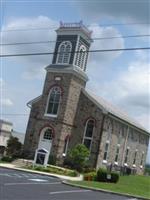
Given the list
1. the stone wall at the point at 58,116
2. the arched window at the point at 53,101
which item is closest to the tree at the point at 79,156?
the stone wall at the point at 58,116

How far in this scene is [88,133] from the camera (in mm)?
47750

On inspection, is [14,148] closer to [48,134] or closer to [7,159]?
[7,159]

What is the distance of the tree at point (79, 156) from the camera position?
143 feet

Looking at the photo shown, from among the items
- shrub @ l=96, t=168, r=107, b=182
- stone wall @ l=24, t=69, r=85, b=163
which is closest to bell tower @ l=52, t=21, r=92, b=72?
stone wall @ l=24, t=69, r=85, b=163

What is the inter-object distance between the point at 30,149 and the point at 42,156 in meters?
4.62

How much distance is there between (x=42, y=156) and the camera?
43156 mm

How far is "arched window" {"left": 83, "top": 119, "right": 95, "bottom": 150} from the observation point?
4756 cm

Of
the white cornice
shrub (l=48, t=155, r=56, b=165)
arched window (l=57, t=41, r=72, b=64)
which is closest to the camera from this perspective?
shrub (l=48, t=155, r=56, b=165)

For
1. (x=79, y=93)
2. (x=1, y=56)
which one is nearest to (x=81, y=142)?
(x=79, y=93)

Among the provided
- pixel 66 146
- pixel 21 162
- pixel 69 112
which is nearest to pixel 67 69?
pixel 69 112

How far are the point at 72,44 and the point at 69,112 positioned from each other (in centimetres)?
669

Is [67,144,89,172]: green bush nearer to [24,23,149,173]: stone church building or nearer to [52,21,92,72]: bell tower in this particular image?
[24,23,149,173]: stone church building

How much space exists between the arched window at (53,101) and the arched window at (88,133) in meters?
3.48

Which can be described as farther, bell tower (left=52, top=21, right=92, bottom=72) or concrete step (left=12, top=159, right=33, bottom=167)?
bell tower (left=52, top=21, right=92, bottom=72)
